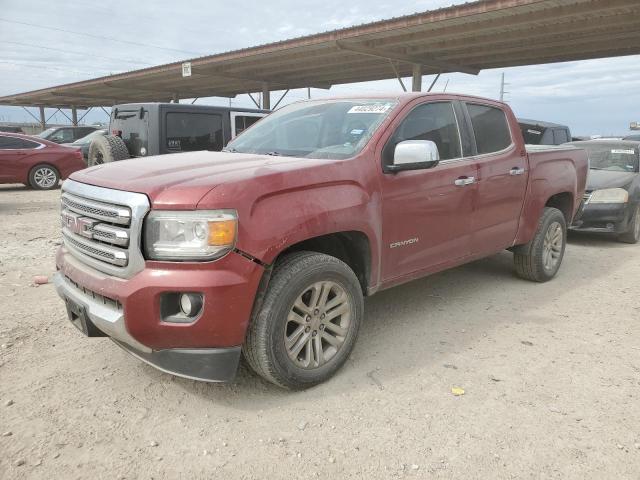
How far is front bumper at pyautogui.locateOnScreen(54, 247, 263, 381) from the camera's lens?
239cm

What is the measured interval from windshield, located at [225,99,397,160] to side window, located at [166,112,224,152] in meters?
4.25

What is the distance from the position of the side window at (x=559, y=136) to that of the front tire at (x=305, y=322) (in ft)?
35.9

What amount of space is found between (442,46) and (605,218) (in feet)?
29.5

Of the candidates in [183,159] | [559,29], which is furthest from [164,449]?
[559,29]

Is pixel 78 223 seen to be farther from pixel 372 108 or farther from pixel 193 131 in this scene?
pixel 193 131

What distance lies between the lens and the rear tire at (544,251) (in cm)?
487

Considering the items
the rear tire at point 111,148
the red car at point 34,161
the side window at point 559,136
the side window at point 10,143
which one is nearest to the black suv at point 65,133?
the red car at point 34,161

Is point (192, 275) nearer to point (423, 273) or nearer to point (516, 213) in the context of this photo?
point (423, 273)

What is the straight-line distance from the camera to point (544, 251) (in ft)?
16.4

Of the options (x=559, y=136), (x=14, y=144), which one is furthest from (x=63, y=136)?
(x=559, y=136)

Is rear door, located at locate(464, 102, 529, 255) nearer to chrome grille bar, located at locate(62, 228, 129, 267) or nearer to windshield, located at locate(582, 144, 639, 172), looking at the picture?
chrome grille bar, located at locate(62, 228, 129, 267)

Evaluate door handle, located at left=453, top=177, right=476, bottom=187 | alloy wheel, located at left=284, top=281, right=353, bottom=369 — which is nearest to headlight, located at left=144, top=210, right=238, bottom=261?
alloy wheel, located at left=284, top=281, right=353, bottom=369

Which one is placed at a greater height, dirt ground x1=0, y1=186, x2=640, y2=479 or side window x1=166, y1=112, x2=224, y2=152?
side window x1=166, y1=112, x2=224, y2=152

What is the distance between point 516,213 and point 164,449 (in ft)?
11.7
